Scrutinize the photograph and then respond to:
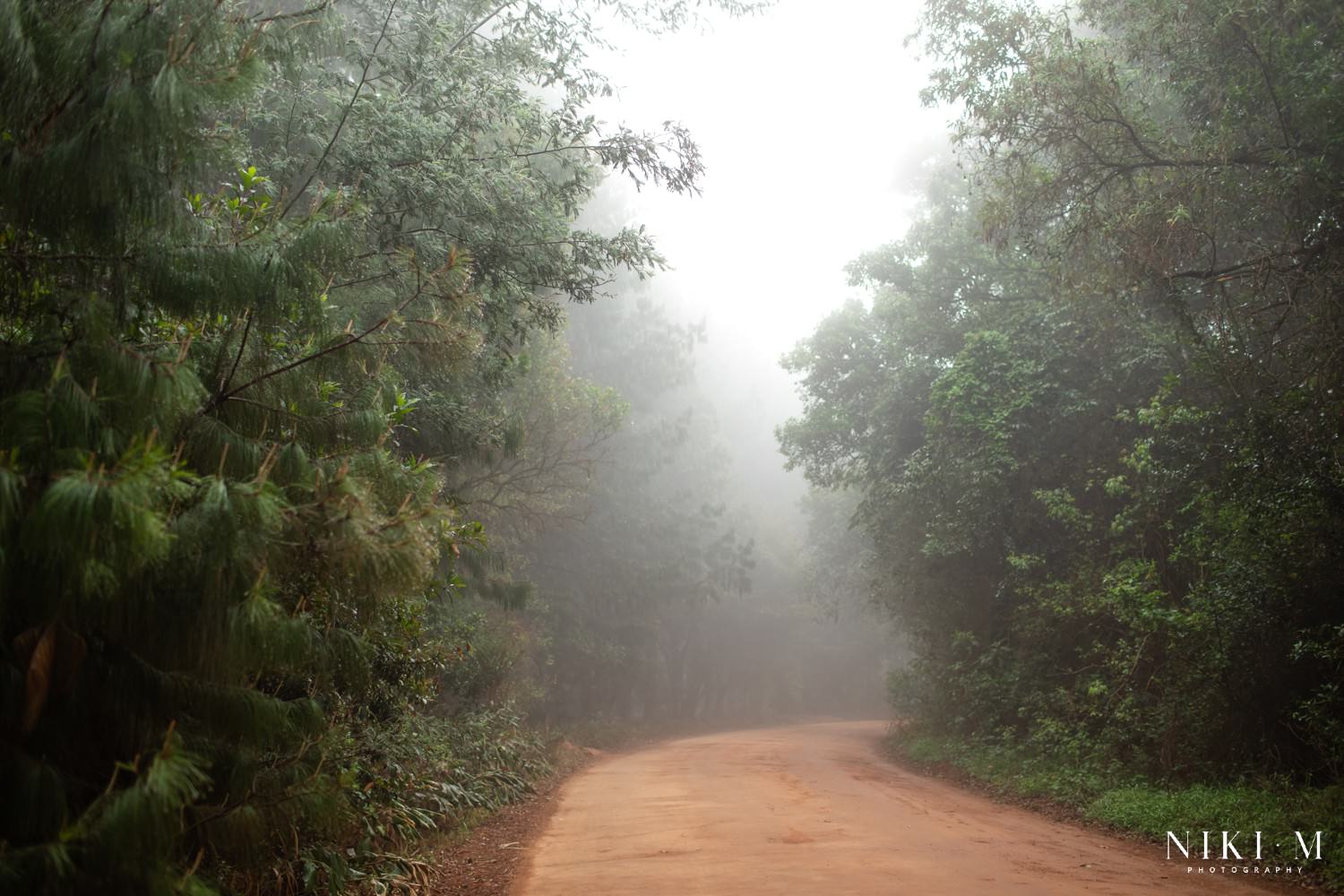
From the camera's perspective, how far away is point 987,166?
13.9 metres

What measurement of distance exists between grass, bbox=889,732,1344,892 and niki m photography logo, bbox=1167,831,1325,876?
1 centimetres

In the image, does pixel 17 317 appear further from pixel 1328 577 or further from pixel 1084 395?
pixel 1084 395

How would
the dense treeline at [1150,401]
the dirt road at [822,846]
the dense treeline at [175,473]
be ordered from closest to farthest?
the dense treeline at [175,473] < the dirt road at [822,846] < the dense treeline at [1150,401]

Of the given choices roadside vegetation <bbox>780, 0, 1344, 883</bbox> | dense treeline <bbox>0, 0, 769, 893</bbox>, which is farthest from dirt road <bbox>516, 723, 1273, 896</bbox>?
dense treeline <bbox>0, 0, 769, 893</bbox>

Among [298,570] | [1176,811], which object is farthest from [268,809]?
[1176,811]

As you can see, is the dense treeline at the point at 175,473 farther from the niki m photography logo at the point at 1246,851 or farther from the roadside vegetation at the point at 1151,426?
the roadside vegetation at the point at 1151,426

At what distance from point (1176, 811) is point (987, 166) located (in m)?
9.38

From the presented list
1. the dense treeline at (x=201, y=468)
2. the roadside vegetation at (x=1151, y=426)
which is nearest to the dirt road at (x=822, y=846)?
the roadside vegetation at (x=1151, y=426)

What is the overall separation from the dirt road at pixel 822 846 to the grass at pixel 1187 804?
42 centimetres

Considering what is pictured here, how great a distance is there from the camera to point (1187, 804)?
27.8 ft

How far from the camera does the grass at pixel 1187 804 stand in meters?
6.83

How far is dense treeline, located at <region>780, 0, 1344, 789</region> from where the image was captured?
8.94 m

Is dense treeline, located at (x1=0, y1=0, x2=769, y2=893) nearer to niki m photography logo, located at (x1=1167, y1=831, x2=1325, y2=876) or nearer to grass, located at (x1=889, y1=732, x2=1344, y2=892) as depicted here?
niki m photography logo, located at (x1=1167, y1=831, x2=1325, y2=876)

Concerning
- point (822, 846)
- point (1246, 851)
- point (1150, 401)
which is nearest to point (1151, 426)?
point (1150, 401)
